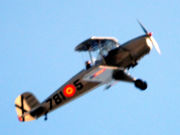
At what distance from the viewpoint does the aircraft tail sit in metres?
23.0

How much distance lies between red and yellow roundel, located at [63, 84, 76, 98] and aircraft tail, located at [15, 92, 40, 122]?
218cm

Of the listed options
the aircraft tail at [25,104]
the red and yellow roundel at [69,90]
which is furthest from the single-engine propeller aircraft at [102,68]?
the aircraft tail at [25,104]

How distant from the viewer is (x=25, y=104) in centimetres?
2325

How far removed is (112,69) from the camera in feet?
67.2

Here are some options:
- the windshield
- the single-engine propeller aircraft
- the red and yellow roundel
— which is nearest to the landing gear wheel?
the single-engine propeller aircraft

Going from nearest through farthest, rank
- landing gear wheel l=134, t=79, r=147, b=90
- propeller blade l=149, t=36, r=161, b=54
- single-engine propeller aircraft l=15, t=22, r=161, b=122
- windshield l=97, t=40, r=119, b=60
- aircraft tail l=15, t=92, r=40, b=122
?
single-engine propeller aircraft l=15, t=22, r=161, b=122 < landing gear wheel l=134, t=79, r=147, b=90 < propeller blade l=149, t=36, r=161, b=54 < windshield l=97, t=40, r=119, b=60 < aircraft tail l=15, t=92, r=40, b=122

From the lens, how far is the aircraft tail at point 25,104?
2304 centimetres

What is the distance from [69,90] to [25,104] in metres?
3.18

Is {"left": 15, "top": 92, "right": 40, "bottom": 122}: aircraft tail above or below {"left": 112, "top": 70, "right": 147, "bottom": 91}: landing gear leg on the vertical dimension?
above

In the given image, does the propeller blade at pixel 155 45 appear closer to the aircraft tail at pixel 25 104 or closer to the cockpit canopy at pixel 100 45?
the cockpit canopy at pixel 100 45

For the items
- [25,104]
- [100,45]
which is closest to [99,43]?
[100,45]

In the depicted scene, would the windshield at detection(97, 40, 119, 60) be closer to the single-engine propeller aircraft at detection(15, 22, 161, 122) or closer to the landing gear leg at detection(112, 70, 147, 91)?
the single-engine propeller aircraft at detection(15, 22, 161, 122)

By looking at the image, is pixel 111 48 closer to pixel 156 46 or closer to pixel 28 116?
pixel 156 46

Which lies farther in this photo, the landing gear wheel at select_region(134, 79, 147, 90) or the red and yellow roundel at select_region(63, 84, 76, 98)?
the red and yellow roundel at select_region(63, 84, 76, 98)
